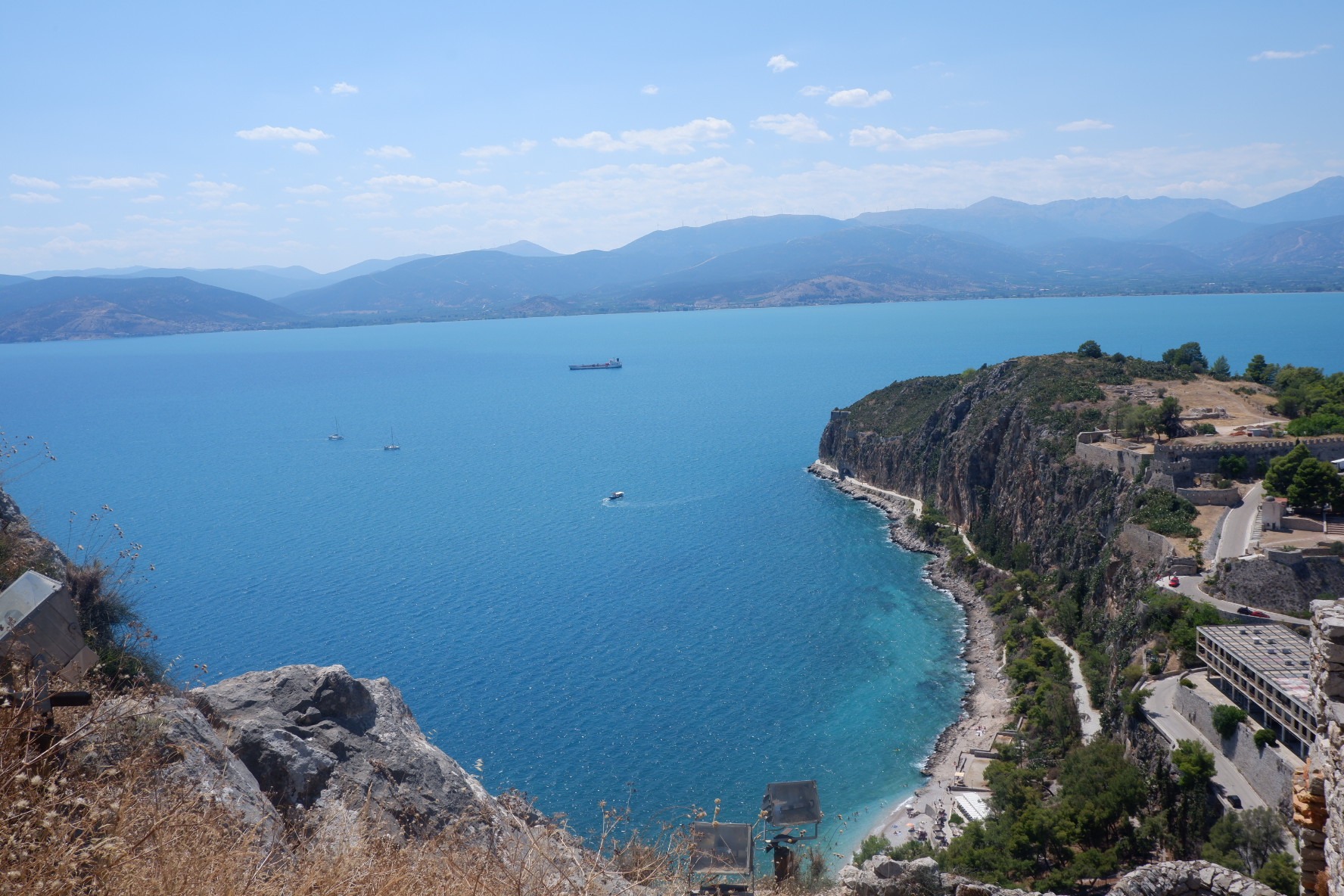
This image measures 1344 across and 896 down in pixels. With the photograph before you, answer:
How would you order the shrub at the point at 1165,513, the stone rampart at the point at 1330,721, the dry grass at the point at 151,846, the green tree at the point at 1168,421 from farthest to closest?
the green tree at the point at 1168,421
the shrub at the point at 1165,513
the dry grass at the point at 151,846
the stone rampart at the point at 1330,721

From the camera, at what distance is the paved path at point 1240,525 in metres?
28.7

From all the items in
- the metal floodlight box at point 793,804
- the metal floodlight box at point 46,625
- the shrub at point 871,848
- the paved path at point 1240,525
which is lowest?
the shrub at point 871,848

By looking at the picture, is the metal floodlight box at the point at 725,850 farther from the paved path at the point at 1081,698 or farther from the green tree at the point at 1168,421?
the green tree at the point at 1168,421

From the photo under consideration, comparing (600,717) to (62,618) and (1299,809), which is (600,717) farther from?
(1299,809)

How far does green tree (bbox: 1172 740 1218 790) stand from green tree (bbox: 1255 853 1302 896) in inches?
146

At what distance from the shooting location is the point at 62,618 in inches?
376

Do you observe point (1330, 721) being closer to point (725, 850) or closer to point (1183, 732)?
point (725, 850)

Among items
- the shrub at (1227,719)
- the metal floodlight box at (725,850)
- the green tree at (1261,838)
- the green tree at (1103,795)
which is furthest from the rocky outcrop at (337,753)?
the shrub at (1227,719)

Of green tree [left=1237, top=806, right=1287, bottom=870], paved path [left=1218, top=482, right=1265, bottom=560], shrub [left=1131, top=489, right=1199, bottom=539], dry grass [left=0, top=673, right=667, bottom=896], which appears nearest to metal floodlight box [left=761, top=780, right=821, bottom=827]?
dry grass [left=0, top=673, right=667, bottom=896]

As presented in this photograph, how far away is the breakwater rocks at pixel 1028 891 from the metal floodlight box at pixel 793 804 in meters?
1.12

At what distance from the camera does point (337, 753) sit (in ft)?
41.0

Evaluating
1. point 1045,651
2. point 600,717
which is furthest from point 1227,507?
point 600,717

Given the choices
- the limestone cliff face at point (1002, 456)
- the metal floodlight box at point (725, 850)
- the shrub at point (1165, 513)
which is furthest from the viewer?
the limestone cliff face at point (1002, 456)

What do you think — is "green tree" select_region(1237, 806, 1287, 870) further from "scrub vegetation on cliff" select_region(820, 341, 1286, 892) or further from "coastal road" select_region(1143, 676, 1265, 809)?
"coastal road" select_region(1143, 676, 1265, 809)
